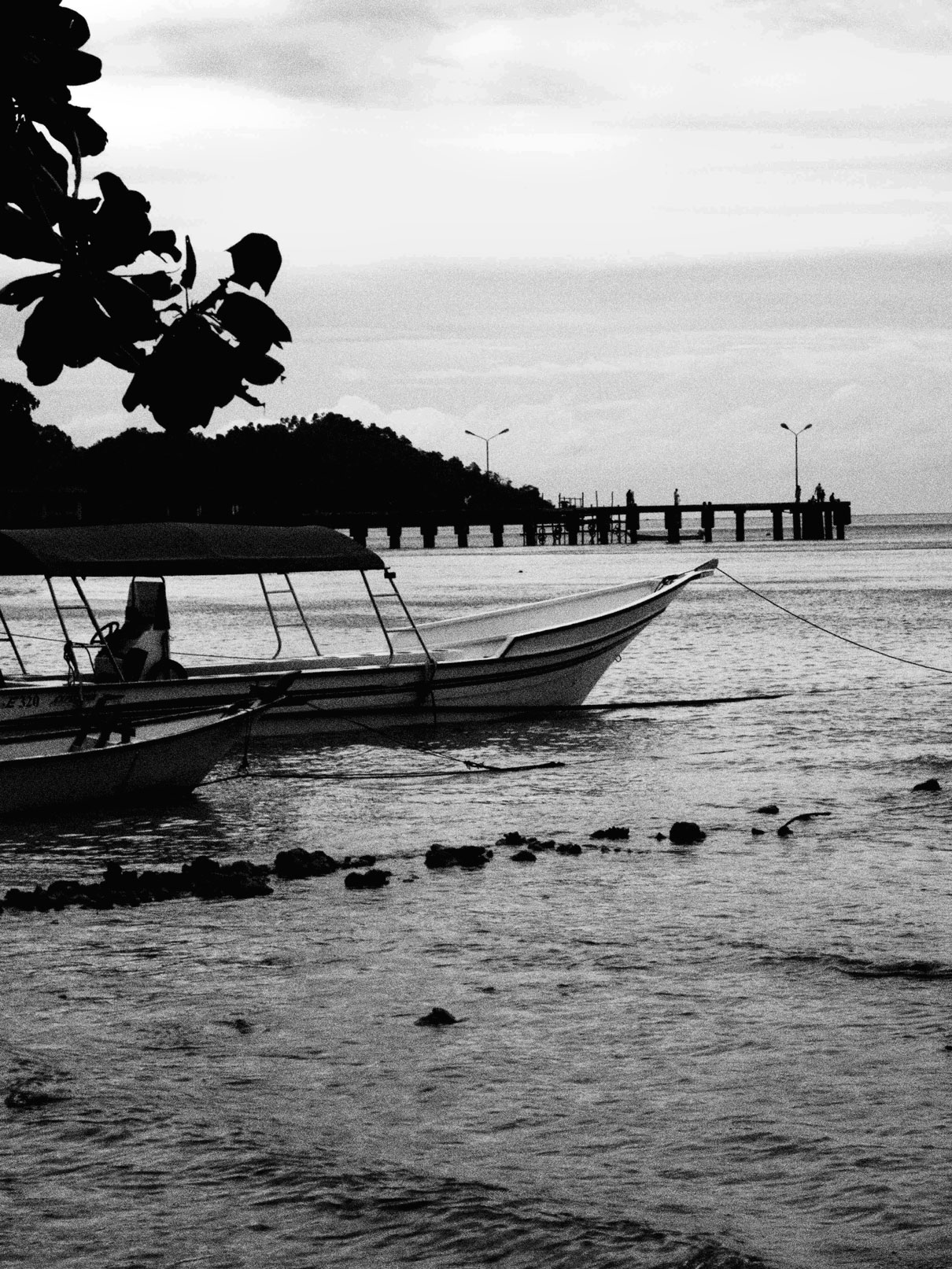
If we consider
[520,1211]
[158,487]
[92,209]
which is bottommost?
[520,1211]

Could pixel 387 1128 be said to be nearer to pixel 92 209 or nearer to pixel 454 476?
pixel 92 209

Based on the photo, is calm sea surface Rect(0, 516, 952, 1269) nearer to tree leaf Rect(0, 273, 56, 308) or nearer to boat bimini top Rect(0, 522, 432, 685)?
boat bimini top Rect(0, 522, 432, 685)

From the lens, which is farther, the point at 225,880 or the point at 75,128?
the point at 225,880

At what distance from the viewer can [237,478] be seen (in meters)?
11.3

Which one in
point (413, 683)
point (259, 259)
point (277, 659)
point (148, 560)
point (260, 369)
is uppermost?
point (259, 259)

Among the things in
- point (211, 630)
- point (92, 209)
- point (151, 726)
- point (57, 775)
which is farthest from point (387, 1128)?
point (211, 630)

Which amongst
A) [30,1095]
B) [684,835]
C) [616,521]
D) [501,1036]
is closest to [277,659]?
[684,835]

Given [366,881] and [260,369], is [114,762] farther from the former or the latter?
[260,369]

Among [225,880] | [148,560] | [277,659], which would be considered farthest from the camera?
[277,659]

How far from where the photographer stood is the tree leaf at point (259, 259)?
3.19 meters

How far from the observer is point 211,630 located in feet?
123

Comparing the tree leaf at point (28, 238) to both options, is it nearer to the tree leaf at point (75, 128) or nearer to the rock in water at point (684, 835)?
the tree leaf at point (75, 128)

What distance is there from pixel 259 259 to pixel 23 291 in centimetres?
43

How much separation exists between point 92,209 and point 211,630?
113ft
